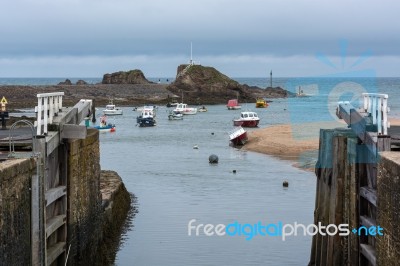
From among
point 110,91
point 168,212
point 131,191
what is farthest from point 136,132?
point 110,91

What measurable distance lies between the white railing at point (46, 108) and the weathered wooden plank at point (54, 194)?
1334mm

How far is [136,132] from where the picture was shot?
82312 millimetres

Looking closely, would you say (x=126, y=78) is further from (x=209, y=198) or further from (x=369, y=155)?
(x=369, y=155)

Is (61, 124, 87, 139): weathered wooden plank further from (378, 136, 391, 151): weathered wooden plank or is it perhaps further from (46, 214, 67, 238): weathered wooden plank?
(378, 136, 391, 151): weathered wooden plank

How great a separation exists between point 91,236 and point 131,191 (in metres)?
16.1

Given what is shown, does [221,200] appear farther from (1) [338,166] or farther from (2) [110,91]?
(2) [110,91]

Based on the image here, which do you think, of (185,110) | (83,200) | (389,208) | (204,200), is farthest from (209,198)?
(185,110)

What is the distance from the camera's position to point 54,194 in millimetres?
16812

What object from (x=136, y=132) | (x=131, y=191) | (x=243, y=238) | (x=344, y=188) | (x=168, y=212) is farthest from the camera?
(x=136, y=132)

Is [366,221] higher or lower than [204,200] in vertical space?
higher

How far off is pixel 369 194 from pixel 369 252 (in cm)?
127

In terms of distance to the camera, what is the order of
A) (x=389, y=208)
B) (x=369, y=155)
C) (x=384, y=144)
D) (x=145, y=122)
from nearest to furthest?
(x=389, y=208) < (x=384, y=144) < (x=369, y=155) < (x=145, y=122)

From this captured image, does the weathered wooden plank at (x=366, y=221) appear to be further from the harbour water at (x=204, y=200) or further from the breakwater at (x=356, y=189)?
the harbour water at (x=204, y=200)

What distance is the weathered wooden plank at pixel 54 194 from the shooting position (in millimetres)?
16291
